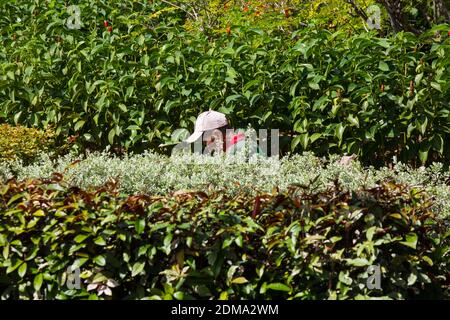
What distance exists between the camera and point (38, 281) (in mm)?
3545

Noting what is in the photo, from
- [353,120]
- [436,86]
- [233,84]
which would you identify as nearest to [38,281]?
[353,120]

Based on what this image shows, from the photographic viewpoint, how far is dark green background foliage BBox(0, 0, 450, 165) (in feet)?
19.1

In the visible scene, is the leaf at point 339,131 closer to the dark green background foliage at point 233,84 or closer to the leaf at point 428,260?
the dark green background foliage at point 233,84

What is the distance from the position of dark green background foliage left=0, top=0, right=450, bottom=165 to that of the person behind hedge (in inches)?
10.5

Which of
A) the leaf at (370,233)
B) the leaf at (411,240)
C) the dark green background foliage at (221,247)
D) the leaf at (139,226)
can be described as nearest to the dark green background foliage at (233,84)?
the dark green background foliage at (221,247)

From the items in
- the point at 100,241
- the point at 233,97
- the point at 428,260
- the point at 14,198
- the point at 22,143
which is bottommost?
the point at 428,260

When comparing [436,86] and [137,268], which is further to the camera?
[436,86]

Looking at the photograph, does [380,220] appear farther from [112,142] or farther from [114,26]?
[114,26]

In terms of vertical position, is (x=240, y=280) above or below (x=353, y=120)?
below

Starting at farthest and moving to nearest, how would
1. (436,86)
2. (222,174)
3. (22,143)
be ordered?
(22,143), (436,86), (222,174)

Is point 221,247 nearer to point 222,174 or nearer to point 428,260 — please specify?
point 428,260

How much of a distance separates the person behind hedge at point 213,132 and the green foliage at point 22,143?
1355 millimetres

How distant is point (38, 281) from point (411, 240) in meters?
1.75

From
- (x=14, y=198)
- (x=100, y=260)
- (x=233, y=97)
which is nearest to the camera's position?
(x=100, y=260)
